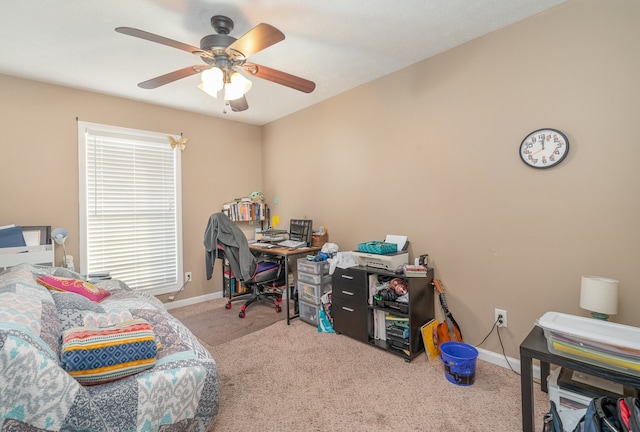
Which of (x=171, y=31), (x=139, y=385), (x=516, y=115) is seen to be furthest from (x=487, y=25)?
(x=139, y=385)

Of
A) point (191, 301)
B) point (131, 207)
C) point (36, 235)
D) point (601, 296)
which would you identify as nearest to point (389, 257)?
point (601, 296)

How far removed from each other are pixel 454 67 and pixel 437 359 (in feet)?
7.67

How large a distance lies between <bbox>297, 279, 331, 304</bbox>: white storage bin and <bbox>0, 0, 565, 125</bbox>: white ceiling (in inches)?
82.3

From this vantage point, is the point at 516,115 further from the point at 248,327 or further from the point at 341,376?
the point at 248,327

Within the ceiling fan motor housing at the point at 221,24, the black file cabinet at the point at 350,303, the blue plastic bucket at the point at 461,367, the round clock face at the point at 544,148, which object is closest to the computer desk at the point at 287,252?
the black file cabinet at the point at 350,303

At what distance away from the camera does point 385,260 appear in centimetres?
246

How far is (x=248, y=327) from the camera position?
299cm

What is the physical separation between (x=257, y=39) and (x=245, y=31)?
634 millimetres

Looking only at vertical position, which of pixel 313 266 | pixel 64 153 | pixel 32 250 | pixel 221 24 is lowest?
pixel 313 266

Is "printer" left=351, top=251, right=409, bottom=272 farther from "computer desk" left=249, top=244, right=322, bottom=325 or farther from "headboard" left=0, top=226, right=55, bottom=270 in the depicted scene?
"headboard" left=0, top=226, right=55, bottom=270

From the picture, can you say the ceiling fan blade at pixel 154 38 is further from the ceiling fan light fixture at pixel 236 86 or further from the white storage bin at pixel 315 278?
the white storage bin at pixel 315 278

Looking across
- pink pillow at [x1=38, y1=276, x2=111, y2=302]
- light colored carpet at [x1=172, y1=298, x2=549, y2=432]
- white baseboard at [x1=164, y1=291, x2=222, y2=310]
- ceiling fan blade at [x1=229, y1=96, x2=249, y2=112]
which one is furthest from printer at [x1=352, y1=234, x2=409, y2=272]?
white baseboard at [x1=164, y1=291, x2=222, y2=310]

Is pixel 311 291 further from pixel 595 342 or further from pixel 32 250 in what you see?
pixel 32 250

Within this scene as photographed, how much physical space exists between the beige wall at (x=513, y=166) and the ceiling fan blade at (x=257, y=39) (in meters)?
1.53
